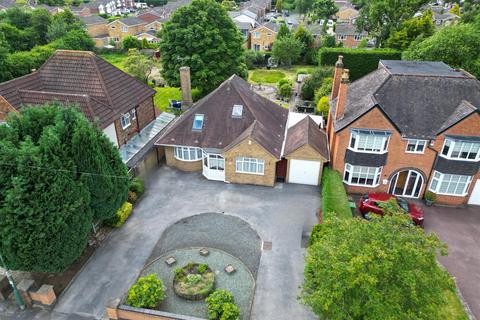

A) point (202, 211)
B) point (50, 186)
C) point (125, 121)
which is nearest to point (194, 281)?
point (202, 211)

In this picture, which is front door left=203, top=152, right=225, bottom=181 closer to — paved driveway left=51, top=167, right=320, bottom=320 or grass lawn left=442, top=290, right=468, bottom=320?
paved driveway left=51, top=167, right=320, bottom=320

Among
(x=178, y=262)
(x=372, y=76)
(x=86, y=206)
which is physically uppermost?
(x=372, y=76)

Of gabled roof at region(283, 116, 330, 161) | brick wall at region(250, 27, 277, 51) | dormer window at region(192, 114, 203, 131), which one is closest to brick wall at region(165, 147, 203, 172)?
dormer window at region(192, 114, 203, 131)

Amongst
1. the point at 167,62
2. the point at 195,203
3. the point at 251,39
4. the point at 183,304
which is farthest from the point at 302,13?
the point at 183,304

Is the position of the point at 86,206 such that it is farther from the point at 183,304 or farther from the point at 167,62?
the point at 167,62

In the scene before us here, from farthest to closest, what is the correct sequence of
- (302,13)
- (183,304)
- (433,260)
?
(302,13) < (183,304) < (433,260)

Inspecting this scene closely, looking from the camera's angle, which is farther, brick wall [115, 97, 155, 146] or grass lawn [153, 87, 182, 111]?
grass lawn [153, 87, 182, 111]

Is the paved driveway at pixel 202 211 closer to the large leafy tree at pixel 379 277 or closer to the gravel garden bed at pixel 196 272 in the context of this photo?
the gravel garden bed at pixel 196 272
